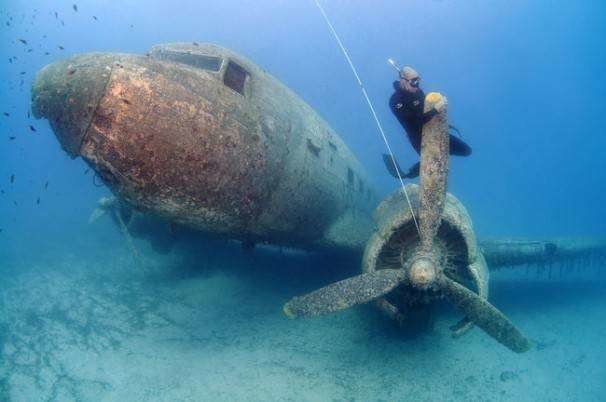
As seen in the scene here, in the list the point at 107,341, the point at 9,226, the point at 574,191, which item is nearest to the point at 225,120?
the point at 107,341

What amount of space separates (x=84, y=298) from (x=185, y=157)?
27.6 ft

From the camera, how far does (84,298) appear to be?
1166 centimetres

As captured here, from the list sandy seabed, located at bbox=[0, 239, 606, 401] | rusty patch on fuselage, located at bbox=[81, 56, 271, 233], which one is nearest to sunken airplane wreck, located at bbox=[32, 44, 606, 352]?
rusty patch on fuselage, located at bbox=[81, 56, 271, 233]

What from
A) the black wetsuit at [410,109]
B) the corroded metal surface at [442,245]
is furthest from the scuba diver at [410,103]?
the corroded metal surface at [442,245]

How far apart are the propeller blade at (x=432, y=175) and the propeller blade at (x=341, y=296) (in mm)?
973

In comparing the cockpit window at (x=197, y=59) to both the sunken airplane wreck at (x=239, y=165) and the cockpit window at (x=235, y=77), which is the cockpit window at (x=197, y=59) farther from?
the cockpit window at (x=235, y=77)

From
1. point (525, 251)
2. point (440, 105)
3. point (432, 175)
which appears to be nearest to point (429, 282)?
point (432, 175)

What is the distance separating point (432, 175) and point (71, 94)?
5.82 metres

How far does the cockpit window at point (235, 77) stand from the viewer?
6961 millimetres

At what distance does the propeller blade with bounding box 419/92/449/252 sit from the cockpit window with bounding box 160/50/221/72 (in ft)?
13.2

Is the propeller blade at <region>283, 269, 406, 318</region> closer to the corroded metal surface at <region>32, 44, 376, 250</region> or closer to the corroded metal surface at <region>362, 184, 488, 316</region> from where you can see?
the corroded metal surface at <region>362, 184, 488, 316</region>

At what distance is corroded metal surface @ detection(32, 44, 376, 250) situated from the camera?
556 centimetres

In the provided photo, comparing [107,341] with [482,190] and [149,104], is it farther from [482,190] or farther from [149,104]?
[482,190]

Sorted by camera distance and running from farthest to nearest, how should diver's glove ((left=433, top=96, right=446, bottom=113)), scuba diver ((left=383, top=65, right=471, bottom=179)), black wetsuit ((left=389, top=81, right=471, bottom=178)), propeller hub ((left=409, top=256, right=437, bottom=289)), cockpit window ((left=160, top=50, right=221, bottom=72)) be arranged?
1. cockpit window ((left=160, top=50, right=221, bottom=72))
2. black wetsuit ((left=389, top=81, right=471, bottom=178))
3. scuba diver ((left=383, top=65, right=471, bottom=179))
4. propeller hub ((left=409, top=256, right=437, bottom=289))
5. diver's glove ((left=433, top=96, right=446, bottom=113))
